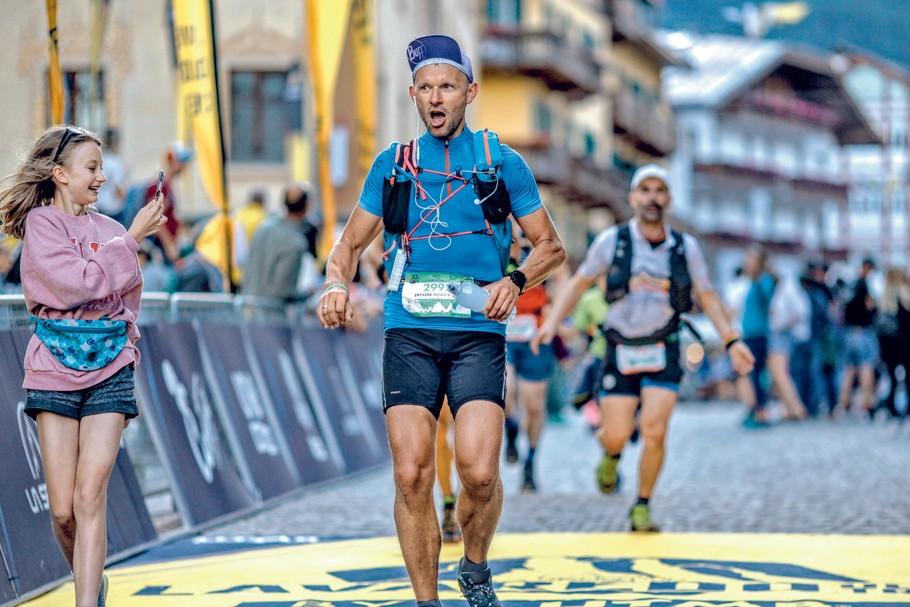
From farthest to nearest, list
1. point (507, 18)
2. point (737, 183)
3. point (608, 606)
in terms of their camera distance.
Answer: point (737, 183) < point (507, 18) < point (608, 606)

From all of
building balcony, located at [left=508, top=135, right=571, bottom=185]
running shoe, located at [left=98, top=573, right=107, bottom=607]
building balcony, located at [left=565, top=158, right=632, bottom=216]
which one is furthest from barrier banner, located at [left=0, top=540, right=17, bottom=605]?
building balcony, located at [left=565, top=158, right=632, bottom=216]

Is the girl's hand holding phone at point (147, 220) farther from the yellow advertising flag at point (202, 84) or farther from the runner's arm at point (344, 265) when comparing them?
the yellow advertising flag at point (202, 84)

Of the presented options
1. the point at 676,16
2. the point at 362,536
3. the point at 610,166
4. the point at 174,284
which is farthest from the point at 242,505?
the point at 676,16

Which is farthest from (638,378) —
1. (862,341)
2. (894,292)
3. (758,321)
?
(862,341)

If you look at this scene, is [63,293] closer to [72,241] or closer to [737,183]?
[72,241]

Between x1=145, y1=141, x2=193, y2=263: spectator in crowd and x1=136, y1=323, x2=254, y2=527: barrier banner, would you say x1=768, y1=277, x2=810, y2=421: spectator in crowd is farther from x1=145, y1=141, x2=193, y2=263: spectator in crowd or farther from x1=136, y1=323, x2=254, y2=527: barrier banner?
x1=136, y1=323, x2=254, y2=527: barrier banner

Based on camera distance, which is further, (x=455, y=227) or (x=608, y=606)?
(x=608, y=606)

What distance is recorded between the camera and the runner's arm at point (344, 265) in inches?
248

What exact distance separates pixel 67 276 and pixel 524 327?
6.56 metres

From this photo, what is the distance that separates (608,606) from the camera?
23.1ft

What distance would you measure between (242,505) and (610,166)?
58.1 meters

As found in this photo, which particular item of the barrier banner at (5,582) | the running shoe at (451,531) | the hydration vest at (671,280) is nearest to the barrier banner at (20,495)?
the barrier banner at (5,582)

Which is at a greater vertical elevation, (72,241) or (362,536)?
(72,241)

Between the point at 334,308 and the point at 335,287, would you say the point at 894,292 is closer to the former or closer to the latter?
the point at 335,287
